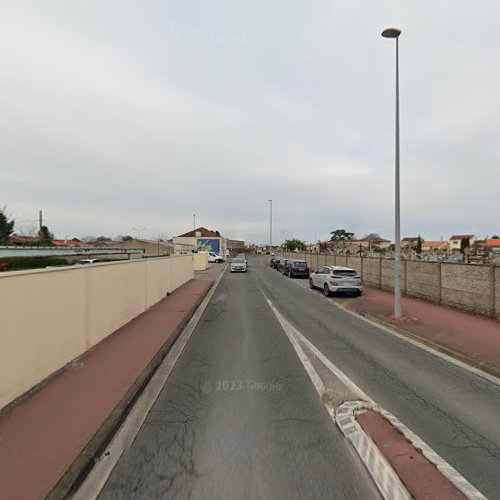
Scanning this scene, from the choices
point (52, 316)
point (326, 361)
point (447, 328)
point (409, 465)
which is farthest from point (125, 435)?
point (447, 328)

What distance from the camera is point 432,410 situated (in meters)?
4.41

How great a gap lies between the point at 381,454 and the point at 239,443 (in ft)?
4.90

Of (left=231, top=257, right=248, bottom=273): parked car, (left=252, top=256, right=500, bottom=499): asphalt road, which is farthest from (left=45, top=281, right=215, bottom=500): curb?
(left=231, top=257, right=248, bottom=273): parked car

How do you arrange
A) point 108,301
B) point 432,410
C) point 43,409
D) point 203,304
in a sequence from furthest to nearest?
point 203,304 < point 108,301 < point 432,410 < point 43,409

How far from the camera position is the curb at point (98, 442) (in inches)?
111

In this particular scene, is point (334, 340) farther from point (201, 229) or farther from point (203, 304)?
point (201, 229)

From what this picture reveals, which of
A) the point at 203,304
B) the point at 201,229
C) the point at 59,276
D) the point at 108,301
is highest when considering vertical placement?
the point at 201,229

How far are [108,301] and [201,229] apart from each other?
7539cm

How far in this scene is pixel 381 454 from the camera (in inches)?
131

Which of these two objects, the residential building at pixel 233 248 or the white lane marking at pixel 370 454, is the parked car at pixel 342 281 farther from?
the residential building at pixel 233 248

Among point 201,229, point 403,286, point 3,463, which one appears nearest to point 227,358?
point 3,463

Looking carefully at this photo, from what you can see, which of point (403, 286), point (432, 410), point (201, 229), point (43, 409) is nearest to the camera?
point (43, 409)

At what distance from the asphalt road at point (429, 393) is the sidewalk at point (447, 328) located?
0.53 meters

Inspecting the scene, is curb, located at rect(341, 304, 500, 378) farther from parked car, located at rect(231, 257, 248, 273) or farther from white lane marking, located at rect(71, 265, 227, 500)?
parked car, located at rect(231, 257, 248, 273)
